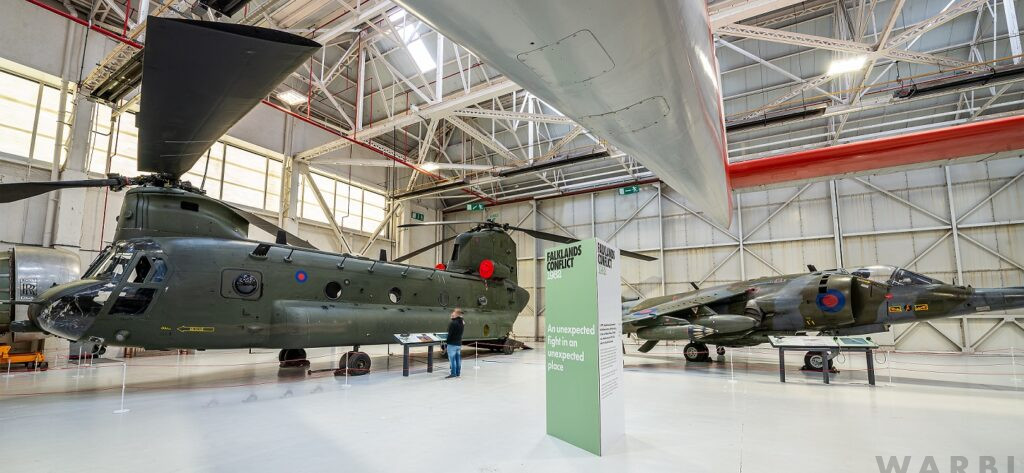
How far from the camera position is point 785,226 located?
1856 centimetres

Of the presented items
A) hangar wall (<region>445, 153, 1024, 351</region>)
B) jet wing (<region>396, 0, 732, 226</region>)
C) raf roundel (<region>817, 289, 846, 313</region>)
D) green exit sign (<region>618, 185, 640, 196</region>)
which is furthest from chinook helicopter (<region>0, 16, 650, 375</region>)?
green exit sign (<region>618, 185, 640, 196</region>)

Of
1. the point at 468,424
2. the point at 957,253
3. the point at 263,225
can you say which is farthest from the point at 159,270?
the point at 957,253

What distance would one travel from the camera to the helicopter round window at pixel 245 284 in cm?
734

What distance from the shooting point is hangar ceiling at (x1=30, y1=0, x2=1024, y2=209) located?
10321 millimetres

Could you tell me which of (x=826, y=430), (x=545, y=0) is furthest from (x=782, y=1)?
(x=545, y=0)

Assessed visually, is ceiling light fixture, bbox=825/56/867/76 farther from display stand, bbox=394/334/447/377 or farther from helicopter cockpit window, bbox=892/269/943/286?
display stand, bbox=394/334/447/377

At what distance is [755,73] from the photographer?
1738 cm

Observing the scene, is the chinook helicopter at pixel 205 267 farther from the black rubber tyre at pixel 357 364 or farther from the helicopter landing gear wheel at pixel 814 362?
the helicopter landing gear wheel at pixel 814 362

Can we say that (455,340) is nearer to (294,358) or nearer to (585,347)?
(294,358)

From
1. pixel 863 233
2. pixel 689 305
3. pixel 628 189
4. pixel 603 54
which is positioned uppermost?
pixel 628 189

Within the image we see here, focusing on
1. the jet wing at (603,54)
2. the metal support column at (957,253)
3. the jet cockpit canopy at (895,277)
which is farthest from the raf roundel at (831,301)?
the metal support column at (957,253)

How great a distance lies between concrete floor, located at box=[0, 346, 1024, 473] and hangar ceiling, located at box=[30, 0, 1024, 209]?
283 inches

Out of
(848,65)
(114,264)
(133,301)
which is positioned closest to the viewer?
(133,301)

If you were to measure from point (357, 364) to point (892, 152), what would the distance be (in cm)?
870
